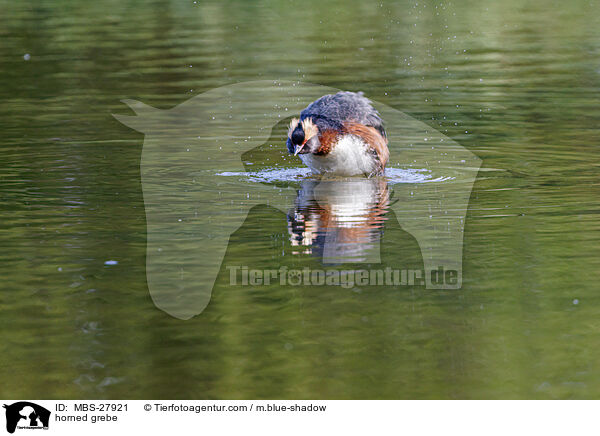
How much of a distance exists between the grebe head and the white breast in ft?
0.70

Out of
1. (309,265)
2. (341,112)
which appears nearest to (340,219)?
(309,265)

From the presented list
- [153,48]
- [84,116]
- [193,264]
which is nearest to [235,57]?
[153,48]

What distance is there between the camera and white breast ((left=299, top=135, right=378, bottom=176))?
12258 millimetres

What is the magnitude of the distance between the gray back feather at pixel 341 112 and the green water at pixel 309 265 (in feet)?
3.93

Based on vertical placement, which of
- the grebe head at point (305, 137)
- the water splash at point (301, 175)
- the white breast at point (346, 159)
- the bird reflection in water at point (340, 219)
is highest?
the grebe head at point (305, 137)

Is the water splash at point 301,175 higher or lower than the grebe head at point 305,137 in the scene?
lower

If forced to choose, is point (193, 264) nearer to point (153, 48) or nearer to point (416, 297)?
point (416, 297)

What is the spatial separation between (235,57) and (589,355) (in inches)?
720

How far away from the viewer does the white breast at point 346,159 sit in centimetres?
1226

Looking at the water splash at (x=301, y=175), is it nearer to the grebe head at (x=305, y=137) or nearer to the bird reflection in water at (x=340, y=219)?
the bird reflection in water at (x=340, y=219)
